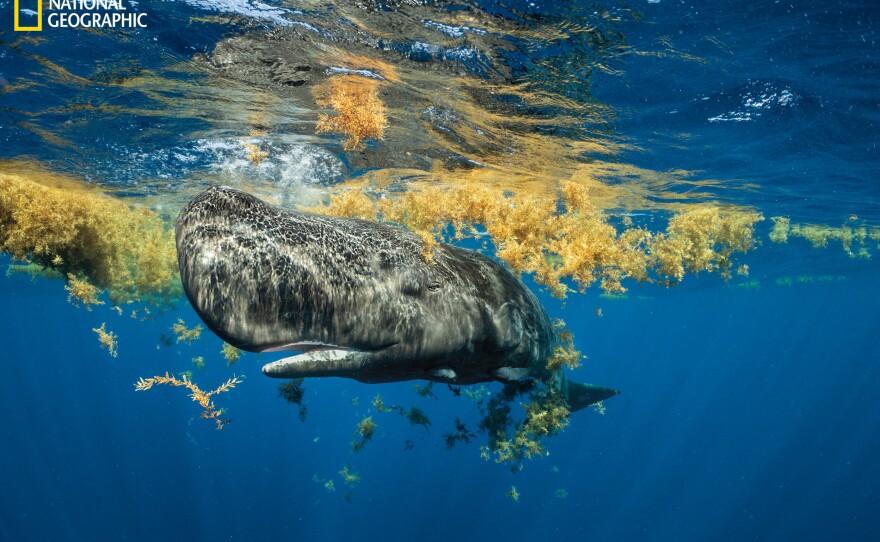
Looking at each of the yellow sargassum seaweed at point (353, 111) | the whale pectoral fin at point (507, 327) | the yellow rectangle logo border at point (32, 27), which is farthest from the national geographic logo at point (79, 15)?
the whale pectoral fin at point (507, 327)

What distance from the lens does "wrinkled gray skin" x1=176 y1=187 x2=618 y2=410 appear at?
3.65 metres

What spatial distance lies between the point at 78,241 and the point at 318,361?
26.6ft

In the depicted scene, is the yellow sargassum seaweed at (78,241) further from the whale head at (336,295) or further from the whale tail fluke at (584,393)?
the whale tail fluke at (584,393)

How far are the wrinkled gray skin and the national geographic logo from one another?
19.1 ft

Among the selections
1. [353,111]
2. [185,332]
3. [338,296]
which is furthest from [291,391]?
[353,111]

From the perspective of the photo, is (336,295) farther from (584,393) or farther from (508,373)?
(584,393)

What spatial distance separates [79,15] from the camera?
7.50 meters

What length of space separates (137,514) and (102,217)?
46.3m

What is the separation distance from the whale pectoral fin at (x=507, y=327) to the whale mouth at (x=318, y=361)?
62.7 inches

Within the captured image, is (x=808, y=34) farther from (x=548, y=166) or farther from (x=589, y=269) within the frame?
(x=548, y=166)

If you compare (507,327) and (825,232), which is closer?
(507,327)

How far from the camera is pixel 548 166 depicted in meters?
14.1

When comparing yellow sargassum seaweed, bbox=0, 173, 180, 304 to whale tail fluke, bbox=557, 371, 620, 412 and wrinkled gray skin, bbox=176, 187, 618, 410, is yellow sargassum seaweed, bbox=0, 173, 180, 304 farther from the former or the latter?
whale tail fluke, bbox=557, 371, 620, 412

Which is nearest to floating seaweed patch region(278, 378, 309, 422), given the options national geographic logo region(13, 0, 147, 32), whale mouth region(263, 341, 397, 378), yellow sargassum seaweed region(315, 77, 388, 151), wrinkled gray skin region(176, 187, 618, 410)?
wrinkled gray skin region(176, 187, 618, 410)
